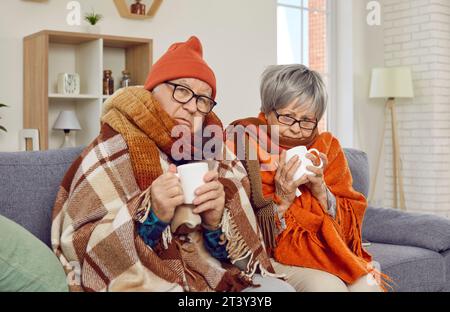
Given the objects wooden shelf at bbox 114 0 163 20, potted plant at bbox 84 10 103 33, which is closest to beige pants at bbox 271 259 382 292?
potted plant at bbox 84 10 103 33

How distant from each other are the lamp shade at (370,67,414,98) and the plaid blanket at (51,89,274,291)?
3886mm

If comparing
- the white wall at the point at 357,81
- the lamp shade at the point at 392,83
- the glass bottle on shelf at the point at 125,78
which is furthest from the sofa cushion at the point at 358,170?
the white wall at the point at 357,81

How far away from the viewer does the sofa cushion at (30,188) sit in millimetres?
1778

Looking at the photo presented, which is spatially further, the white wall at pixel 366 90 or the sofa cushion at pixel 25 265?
the white wall at pixel 366 90

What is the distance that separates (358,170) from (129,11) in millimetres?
2161

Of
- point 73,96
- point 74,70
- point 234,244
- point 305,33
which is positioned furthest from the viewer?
point 305,33

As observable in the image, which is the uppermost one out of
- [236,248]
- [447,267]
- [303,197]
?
[303,197]

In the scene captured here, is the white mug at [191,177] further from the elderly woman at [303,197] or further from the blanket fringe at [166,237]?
the elderly woman at [303,197]

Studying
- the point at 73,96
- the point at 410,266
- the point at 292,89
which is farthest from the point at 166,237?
the point at 73,96

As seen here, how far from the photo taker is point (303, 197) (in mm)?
2029

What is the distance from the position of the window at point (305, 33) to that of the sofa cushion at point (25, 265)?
4297 mm

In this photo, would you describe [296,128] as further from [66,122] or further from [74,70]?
[74,70]

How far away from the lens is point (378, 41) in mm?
5895

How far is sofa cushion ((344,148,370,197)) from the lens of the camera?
290 centimetres
